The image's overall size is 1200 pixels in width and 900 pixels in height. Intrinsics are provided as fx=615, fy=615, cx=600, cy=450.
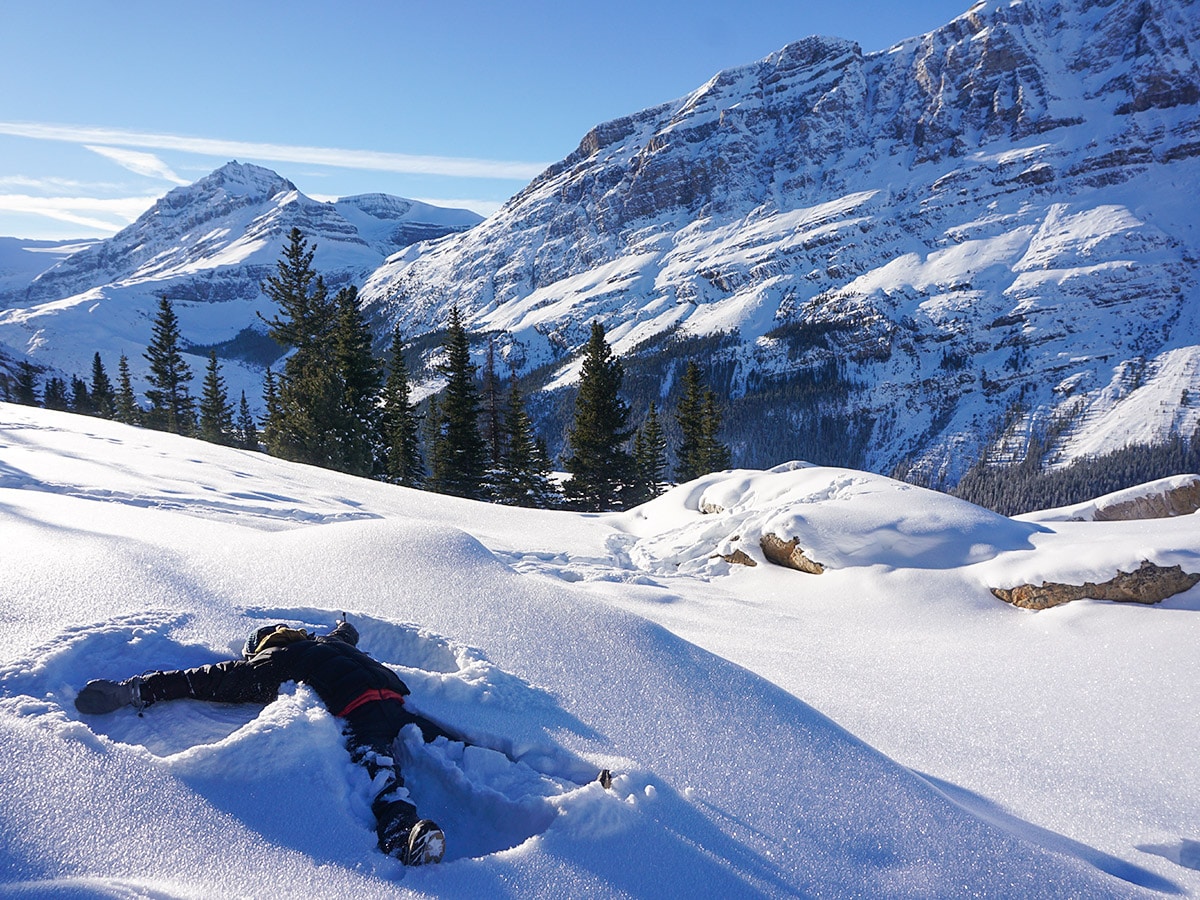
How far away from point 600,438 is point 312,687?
27148 mm

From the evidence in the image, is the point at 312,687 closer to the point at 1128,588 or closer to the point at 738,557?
the point at 738,557

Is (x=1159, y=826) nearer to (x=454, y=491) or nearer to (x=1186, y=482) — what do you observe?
(x=1186, y=482)

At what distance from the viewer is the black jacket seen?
3221 millimetres

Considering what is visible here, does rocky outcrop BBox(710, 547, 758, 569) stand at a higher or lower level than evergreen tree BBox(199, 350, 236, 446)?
lower

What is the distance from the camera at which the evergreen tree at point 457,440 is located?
29.8 m

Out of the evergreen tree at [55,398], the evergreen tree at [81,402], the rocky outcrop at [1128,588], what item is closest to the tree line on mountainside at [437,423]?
the rocky outcrop at [1128,588]

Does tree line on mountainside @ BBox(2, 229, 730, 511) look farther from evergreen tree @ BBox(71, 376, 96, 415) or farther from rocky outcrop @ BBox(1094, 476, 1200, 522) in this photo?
evergreen tree @ BBox(71, 376, 96, 415)

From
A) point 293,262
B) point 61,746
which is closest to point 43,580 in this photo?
point 61,746

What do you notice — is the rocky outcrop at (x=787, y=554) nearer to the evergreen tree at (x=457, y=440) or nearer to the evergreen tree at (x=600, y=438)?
the evergreen tree at (x=600, y=438)

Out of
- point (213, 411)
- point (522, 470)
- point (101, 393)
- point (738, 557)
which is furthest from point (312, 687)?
point (101, 393)

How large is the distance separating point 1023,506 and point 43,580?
152 m

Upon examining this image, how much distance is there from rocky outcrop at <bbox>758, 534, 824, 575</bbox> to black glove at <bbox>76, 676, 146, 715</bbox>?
7.99 meters

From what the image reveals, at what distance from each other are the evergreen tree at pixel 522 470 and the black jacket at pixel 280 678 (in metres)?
26.9

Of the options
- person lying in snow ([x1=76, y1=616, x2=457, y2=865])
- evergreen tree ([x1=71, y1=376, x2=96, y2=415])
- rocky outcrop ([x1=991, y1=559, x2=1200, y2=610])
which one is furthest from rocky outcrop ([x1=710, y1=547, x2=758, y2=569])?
evergreen tree ([x1=71, y1=376, x2=96, y2=415])
